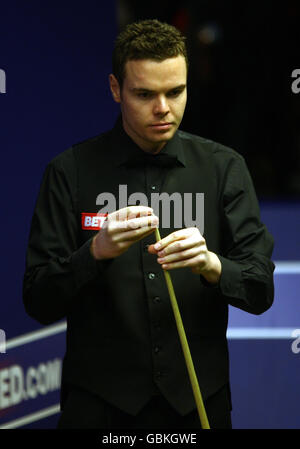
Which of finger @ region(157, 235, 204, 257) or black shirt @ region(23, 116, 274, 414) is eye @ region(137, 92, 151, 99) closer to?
black shirt @ region(23, 116, 274, 414)

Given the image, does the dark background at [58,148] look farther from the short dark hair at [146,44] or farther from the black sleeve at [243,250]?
the black sleeve at [243,250]

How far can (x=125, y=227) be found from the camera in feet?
6.07

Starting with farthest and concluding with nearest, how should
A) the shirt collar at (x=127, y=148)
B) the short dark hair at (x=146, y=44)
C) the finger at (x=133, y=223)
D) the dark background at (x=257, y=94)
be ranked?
the dark background at (x=257, y=94)
the shirt collar at (x=127, y=148)
the short dark hair at (x=146, y=44)
the finger at (x=133, y=223)

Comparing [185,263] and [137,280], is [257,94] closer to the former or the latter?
[137,280]

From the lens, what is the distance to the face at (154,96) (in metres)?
1.96

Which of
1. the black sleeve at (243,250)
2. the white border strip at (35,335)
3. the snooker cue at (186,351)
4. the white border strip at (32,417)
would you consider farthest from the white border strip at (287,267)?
the snooker cue at (186,351)

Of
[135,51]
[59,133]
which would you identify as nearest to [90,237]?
[135,51]

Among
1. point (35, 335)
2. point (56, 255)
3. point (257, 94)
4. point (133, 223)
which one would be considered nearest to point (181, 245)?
point (133, 223)

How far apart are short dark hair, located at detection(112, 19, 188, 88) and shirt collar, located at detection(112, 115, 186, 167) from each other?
151 millimetres

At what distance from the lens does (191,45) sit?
7324 millimetres

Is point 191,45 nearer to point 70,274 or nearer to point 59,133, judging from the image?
point 59,133

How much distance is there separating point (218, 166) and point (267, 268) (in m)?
0.31

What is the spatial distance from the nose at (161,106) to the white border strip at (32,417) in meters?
1.39

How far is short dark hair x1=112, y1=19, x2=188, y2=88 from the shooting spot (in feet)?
6.42
